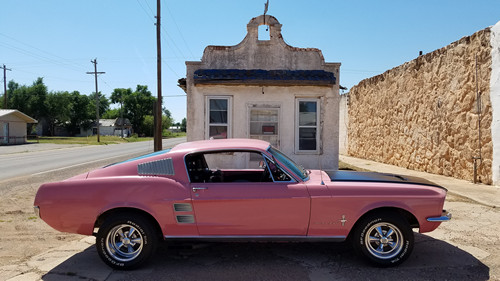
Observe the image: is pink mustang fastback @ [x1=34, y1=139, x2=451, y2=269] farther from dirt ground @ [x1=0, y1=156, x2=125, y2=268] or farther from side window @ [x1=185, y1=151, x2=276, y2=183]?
dirt ground @ [x1=0, y1=156, x2=125, y2=268]

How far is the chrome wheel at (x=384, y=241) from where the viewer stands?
3932 mm

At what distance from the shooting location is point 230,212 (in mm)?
3908

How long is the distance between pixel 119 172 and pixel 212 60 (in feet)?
22.2

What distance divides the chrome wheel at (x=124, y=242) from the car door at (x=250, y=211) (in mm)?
707

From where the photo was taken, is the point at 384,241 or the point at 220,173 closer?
the point at 384,241

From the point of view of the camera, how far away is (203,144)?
178 inches

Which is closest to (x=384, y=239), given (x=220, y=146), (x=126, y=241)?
(x=220, y=146)

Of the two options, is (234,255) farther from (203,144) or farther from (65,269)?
(65,269)

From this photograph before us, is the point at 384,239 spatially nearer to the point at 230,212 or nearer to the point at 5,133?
the point at 230,212

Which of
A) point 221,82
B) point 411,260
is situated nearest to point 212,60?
point 221,82

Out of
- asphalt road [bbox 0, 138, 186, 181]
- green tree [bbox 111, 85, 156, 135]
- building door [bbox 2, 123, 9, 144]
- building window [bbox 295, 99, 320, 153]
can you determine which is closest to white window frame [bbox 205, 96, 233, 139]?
building window [bbox 295, 99, 320, 153]

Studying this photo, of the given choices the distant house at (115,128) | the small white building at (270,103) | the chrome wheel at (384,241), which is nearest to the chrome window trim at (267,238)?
the chrome wheel at (384,241)

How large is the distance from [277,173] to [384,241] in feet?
4.60

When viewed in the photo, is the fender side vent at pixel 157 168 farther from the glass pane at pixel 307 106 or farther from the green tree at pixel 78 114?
the green tree at pixel 78 114
